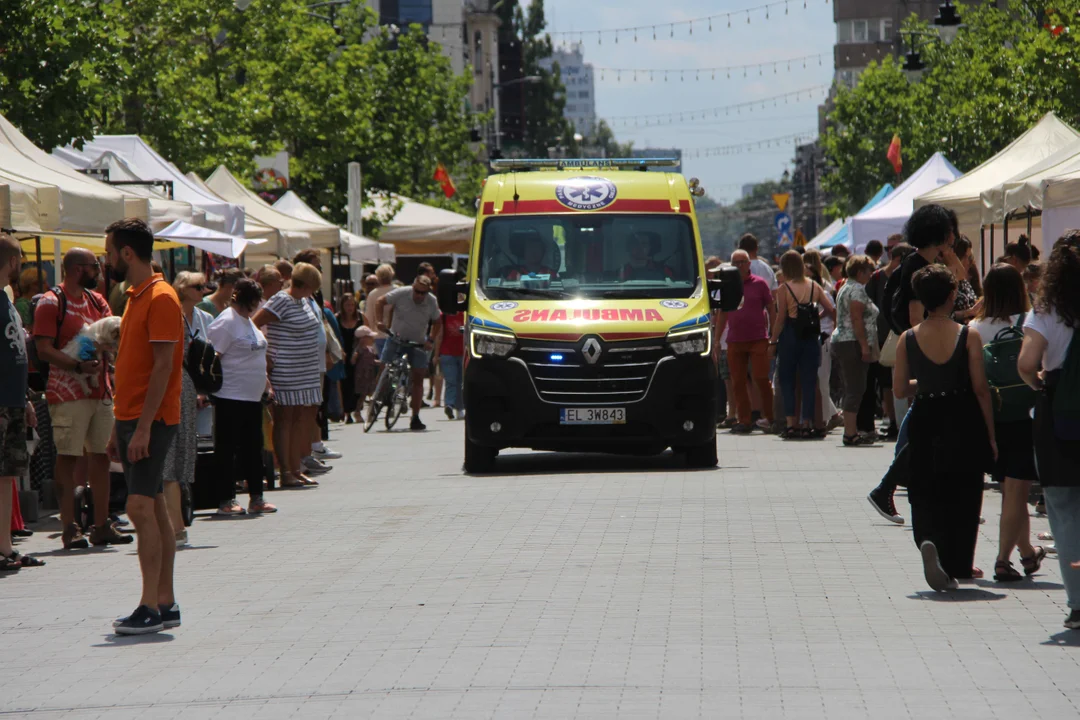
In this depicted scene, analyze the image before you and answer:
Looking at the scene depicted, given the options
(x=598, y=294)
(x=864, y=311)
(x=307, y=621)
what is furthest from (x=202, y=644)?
(x=864, y=311)

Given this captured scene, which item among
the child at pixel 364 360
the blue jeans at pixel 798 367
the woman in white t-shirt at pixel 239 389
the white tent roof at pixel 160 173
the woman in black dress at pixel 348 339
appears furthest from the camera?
the child at pixel 364 360

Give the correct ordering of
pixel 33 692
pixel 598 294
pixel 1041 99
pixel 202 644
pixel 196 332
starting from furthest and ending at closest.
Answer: pixel 1041 99, pixel 598 294, pixel 196 332, pixel 202 644, pixel 33 692

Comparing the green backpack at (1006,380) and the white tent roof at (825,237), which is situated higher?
the white tent roof at (825,237)

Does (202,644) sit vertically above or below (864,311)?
below

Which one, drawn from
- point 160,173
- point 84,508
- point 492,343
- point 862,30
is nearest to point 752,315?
point 492,343

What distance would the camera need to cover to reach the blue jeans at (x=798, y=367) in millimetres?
17844

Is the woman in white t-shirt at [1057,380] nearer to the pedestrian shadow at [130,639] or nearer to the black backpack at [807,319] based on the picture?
the pedestrian shadow at [130,639]

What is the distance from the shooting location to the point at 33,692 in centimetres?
686

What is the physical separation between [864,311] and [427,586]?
8.70m

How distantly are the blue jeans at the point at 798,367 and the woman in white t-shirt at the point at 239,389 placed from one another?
668 cm

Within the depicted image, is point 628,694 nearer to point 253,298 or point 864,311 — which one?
point 253,298

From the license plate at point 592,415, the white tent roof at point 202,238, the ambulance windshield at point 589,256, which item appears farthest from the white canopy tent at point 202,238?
the license plate at point 592,415

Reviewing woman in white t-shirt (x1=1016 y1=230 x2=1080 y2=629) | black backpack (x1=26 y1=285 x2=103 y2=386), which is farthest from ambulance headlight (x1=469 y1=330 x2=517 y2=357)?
woman in white t-shirt (x1=1016 y1=230 x2=1080 y2=629)

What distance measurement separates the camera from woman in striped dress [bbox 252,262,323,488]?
1428cm
